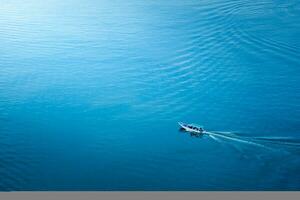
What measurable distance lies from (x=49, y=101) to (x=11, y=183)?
498 mm

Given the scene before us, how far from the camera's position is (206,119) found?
233 centimetres

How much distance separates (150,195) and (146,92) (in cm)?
58

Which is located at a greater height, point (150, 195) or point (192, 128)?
point (192, 128)

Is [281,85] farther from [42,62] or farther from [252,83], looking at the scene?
[42,62]

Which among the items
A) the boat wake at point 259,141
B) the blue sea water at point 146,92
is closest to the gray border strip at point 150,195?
the blue sea water at point 146,92

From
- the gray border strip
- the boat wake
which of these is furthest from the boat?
the gray border strip

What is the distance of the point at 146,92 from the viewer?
2445 millimetres

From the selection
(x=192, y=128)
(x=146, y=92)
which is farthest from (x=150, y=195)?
(x=146, y=92)

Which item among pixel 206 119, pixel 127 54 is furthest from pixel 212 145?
pixel 127 54

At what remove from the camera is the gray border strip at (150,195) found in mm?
2176

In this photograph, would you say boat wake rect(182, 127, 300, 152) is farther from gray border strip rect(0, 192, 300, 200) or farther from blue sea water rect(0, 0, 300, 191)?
gray border strip rect(0, 192, 300, 200)

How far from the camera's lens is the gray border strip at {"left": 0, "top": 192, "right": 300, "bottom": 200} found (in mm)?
2176

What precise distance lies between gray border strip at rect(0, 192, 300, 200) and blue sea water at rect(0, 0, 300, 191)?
0.04 meters

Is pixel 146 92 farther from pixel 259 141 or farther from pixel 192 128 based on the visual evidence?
pixel 259 141
